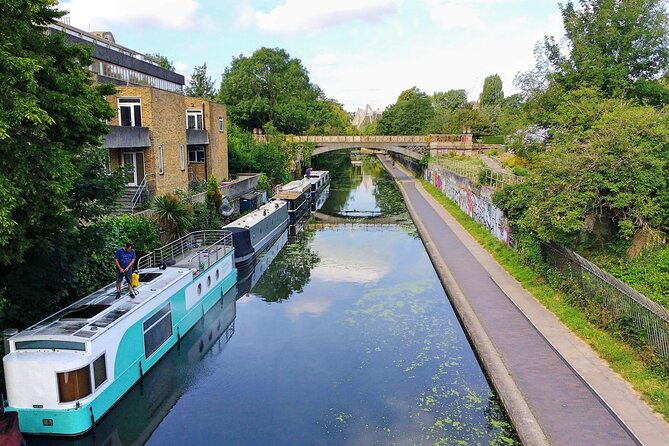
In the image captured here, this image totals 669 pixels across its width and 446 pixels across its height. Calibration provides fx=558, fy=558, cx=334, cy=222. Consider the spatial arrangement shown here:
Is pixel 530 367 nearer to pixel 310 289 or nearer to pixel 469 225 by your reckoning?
pixel 310 289

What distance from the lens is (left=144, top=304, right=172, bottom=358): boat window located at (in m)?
13.9

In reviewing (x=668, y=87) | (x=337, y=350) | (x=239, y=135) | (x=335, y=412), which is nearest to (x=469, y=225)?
(x=668, y=87)

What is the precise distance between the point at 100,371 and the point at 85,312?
1629 mm

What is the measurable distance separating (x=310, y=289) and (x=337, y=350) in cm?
Result: 650

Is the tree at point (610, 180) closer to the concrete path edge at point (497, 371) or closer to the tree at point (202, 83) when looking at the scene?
the concrete path edge at point (497, 371)

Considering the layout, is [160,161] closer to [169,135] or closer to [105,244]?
[169,135]

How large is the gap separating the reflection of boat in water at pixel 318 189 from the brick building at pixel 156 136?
12832mm

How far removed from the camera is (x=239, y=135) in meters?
48.9

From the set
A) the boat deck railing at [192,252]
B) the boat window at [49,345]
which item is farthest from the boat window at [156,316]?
the boat window at [49,345]

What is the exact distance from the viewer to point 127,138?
22.7 m

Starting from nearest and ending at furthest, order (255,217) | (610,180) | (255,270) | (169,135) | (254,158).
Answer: (610,180)
(255,270)
(169,135)
(255,217)
(254,158)

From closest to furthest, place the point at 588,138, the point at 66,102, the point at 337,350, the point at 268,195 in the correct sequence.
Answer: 1. the point at 66,102
2. the point at 337,350
3. the point at 588,138
4. the point at 268,195

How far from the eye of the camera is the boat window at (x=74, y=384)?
1062 cm

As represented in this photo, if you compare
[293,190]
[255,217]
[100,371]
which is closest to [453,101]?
[293,190]
